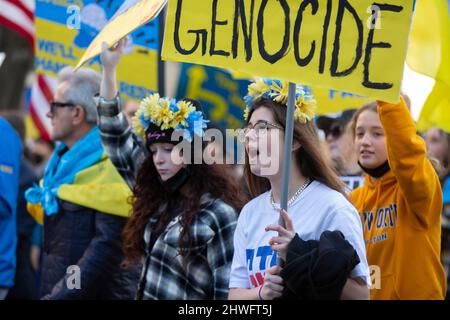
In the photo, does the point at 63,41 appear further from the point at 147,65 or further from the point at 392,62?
the point at 392,62

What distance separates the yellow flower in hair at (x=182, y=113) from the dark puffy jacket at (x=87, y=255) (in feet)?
3.60

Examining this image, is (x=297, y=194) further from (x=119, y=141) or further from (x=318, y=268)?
(x=119, y=141)

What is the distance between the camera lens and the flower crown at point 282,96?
4.22 metres

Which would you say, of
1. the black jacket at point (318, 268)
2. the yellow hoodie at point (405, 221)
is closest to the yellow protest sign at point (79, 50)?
the yellow hoodie at point (405, 221)

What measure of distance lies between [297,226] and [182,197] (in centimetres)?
131

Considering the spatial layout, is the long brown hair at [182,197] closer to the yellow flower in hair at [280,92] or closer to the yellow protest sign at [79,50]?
the yellow flower in hair at [280,92]

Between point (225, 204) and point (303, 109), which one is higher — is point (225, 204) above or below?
below

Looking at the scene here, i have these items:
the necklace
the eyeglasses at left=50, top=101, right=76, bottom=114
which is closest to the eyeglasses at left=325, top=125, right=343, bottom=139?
the eyeglasses at left=50, top=101, right=76, bottom=114

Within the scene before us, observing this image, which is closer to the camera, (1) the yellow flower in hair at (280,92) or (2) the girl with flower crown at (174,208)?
(1) the yellow flower in hair at (280,92)

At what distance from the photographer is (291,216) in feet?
13.4

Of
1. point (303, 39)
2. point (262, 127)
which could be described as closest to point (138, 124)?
point (262, 127)
